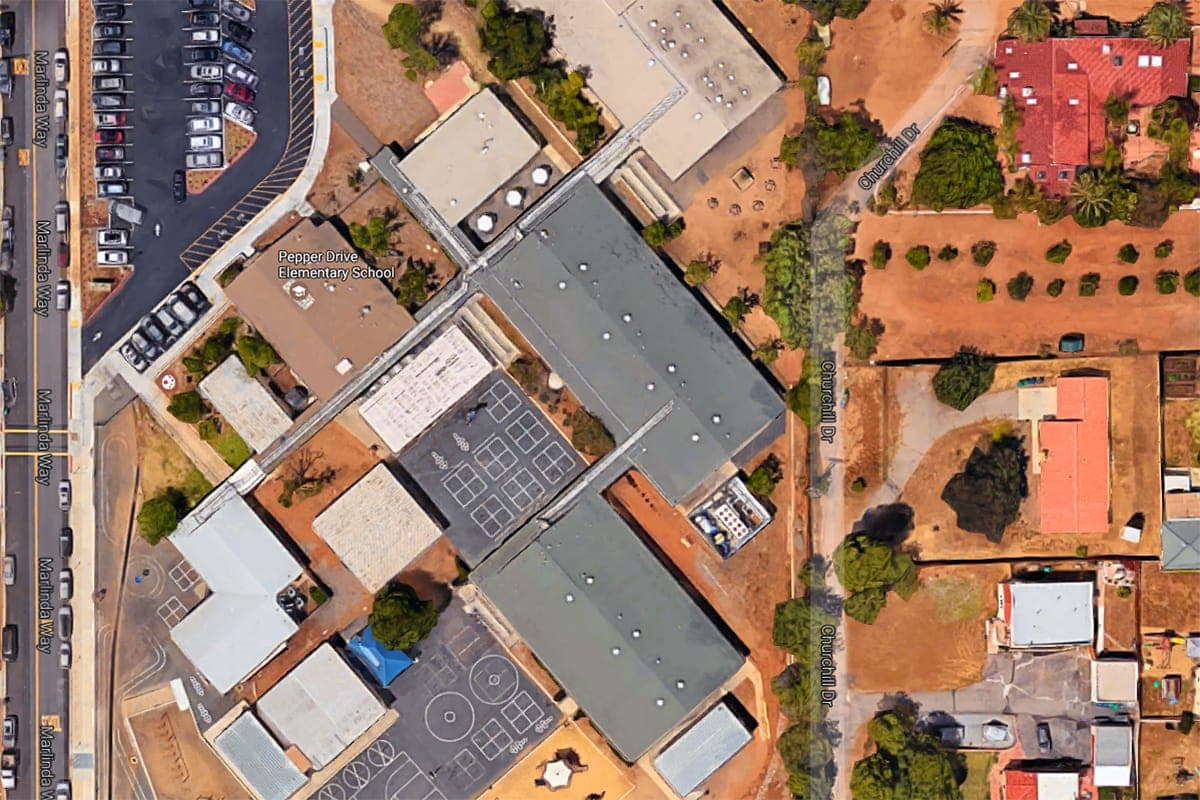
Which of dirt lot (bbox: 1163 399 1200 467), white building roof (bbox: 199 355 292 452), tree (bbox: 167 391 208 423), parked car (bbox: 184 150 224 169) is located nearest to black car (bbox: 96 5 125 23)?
parked car (bbox: 184 150 224 169)

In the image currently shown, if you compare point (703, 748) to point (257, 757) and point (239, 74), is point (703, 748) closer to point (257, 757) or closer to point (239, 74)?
point (257, 757)

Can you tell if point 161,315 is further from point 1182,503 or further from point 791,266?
point 1182,503

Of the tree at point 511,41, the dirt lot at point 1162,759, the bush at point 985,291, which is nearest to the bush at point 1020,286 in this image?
the bush at point 985,291

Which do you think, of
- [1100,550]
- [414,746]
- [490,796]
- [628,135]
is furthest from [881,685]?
[628,135]

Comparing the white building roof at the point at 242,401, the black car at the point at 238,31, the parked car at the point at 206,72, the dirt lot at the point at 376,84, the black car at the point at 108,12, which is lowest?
the white building roof at the point at 242,401

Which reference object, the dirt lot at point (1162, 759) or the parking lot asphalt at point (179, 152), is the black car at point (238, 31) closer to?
the parking lot asphalt at point (179, 152)
